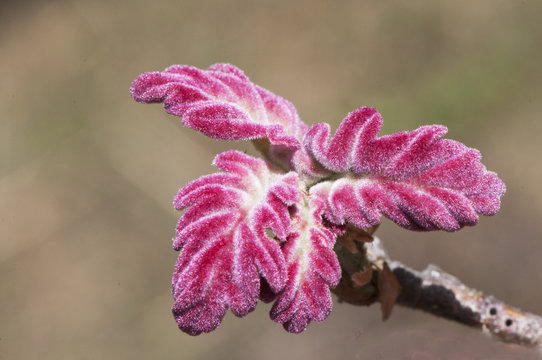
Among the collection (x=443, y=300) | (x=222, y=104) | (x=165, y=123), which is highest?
(x=222, y=104)

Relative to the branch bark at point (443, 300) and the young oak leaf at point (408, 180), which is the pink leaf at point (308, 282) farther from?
the branch bark at point (443, 300)

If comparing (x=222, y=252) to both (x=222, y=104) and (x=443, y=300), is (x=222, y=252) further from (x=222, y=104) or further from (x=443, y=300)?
(x=443, y=300)

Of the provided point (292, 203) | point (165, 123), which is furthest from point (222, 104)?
point (165, 123)

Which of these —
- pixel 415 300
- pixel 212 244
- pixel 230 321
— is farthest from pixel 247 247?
pixel 230 321

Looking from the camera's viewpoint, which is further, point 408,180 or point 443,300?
point 443,300

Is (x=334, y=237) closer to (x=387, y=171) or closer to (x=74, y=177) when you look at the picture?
(x=387, y=171)

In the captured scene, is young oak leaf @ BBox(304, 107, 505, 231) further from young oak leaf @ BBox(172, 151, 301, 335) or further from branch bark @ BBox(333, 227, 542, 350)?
branch bark @ BBox(333, 227, 542, 350)

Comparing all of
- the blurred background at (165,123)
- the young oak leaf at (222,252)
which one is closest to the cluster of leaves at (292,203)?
the young oak leaf at (222,252)
